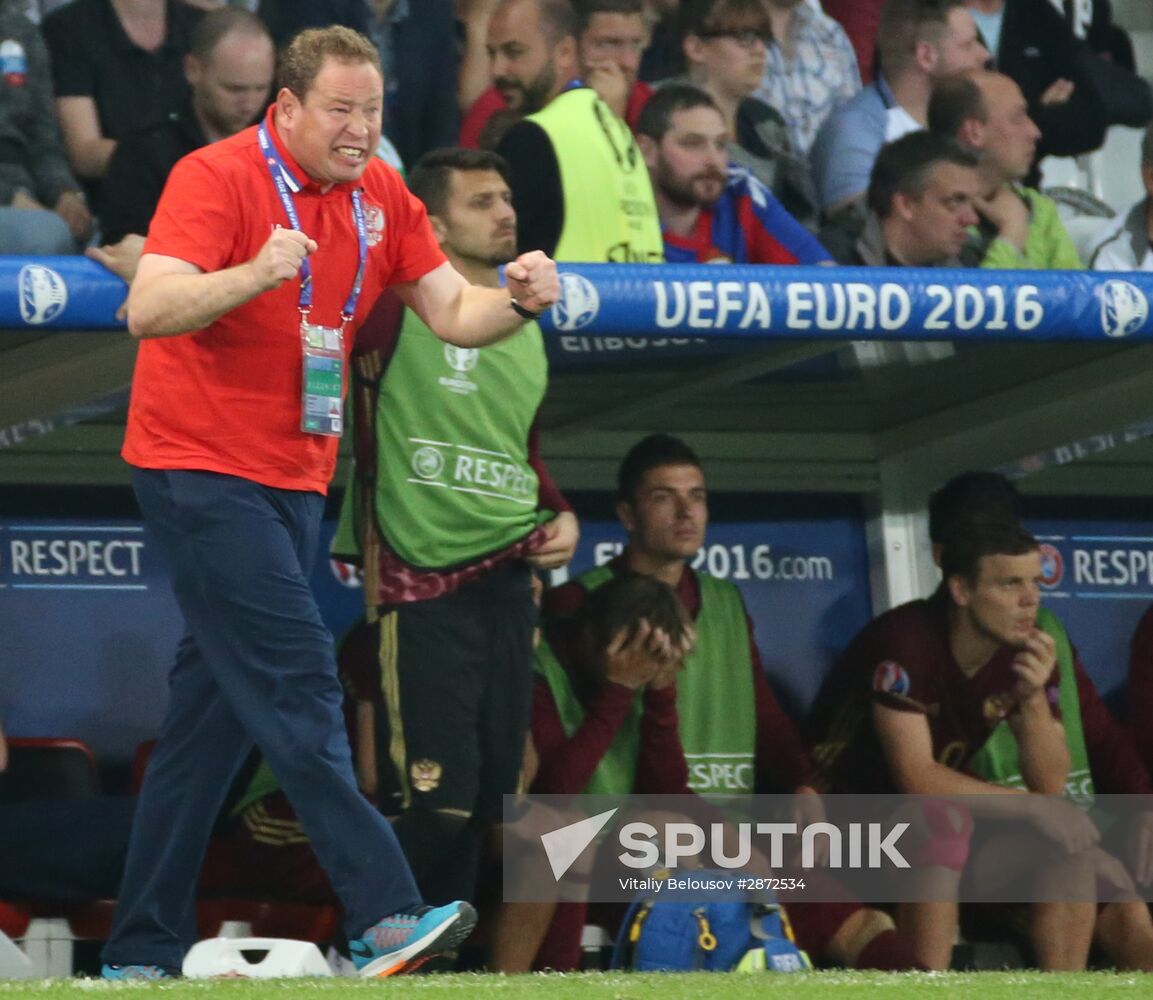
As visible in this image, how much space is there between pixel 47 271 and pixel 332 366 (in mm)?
1241

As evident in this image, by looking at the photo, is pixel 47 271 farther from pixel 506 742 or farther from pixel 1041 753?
pixel 1041 753

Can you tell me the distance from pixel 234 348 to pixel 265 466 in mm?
215

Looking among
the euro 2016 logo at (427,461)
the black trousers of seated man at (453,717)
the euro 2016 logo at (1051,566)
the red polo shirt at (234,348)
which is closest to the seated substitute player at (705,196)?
the euro 2016 logo at (427,461)

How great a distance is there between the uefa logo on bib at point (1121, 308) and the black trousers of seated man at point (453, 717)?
5.45 feet

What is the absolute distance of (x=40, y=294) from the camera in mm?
4879

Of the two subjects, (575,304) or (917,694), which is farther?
(917,694)

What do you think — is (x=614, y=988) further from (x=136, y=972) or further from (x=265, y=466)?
(x=265, y=466)

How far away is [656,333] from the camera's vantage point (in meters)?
5.32

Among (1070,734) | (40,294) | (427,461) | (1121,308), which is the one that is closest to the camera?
(40,294)

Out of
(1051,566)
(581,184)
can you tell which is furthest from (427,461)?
(1051,566)

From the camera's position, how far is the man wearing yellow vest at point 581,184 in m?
5.75

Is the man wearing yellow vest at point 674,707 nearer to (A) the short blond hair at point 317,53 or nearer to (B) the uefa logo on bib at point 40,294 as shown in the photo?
(B) the uefa logo on bib at point 40,294

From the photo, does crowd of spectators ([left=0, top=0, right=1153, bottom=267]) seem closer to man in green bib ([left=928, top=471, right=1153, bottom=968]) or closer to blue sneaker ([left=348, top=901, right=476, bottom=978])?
man in green bib ([left=928, top=471, right=1153, bottom=968])

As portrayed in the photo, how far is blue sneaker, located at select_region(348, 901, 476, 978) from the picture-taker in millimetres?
3777
